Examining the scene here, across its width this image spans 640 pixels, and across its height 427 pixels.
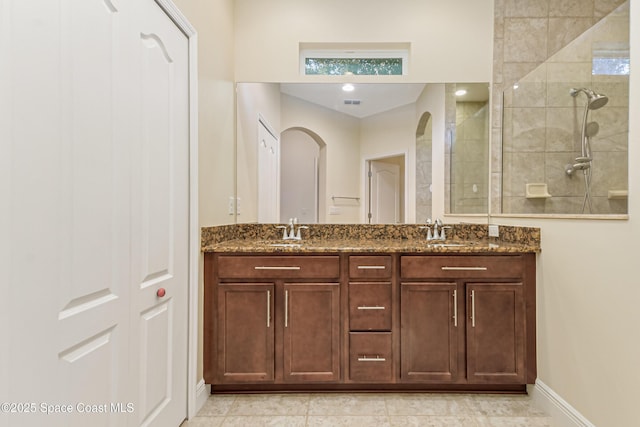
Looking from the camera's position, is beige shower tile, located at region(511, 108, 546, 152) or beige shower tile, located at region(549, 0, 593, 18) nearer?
beige shower tile, located at region(511, 108, 546, 152)

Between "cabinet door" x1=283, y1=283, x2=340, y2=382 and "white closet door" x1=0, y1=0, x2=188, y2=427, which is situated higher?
"white closet door" x1=0, y1=0, x2=188, y2=427

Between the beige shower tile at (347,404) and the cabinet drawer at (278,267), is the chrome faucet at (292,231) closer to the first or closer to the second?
the cabinet drawer at (278,267)

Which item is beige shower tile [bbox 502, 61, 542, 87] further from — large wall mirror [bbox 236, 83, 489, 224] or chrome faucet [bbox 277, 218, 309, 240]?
chrome faucet [bbox 277, 218, 309, 240]

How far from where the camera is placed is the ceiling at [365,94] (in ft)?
7.52

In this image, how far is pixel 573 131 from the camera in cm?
190

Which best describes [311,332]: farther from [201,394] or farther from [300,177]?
[300,177]

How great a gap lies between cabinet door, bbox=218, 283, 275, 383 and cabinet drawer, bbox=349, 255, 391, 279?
50 cm

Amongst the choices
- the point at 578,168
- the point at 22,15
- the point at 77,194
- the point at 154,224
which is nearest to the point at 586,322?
the point at 578,168

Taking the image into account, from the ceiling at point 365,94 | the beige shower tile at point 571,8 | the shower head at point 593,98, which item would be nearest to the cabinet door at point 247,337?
the ceiling at point 365,94

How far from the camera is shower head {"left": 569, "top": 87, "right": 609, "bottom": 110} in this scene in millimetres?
1677

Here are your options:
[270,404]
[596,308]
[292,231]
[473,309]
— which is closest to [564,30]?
[596,308]

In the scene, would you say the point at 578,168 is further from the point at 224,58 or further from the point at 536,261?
the point at 224,58

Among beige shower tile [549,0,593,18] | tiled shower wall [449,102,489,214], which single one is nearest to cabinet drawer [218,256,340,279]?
tiled shower wall [449,102,489,214]

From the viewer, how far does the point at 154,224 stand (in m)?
1.33
